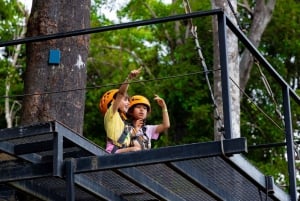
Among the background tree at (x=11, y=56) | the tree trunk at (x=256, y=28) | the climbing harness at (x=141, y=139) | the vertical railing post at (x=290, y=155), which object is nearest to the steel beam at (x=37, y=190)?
the climbing harness at (x=141, y=139)

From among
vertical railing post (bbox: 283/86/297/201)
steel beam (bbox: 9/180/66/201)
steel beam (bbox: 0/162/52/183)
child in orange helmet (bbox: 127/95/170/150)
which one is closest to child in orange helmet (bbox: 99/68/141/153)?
child in orange helmet (bbox: 127/95/170/150)

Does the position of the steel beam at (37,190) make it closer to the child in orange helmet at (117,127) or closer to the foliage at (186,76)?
the child in orange helmet at (117,127)

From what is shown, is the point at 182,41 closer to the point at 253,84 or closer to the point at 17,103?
the point at 253,84

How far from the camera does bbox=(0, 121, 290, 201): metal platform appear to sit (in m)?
6.72

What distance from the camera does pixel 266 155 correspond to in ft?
83.5

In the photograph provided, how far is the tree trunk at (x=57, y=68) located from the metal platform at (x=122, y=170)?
1.27 metres

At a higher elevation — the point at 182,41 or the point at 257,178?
the point at 182,41

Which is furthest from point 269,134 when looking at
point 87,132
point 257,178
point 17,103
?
point 257,178

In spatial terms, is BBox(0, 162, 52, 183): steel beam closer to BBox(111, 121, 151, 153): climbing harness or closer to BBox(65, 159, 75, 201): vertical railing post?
BBox(65, 159, 75, 201): vertical railing post

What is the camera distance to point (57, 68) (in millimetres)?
9086

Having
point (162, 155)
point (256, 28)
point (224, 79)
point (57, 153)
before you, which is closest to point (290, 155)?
point (224, 79)

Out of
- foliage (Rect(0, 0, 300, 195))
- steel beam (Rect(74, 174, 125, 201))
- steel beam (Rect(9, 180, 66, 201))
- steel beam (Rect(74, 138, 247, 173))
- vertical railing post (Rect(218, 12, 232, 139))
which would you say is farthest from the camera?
foliage (Rect(0, 0, 300, 195))

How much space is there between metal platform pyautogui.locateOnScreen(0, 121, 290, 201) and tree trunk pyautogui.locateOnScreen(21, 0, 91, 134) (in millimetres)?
1271

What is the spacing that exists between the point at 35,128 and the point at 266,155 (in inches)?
746
